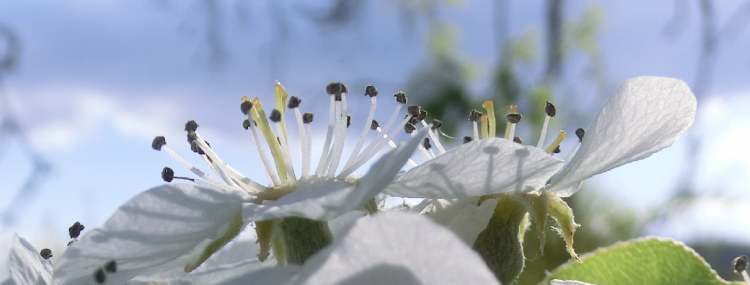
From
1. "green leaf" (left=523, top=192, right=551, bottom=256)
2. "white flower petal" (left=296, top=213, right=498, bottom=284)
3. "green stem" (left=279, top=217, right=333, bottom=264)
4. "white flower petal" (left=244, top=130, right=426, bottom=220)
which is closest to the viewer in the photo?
"white flower petal" (left=296, top=213, right=498, bottom=284)

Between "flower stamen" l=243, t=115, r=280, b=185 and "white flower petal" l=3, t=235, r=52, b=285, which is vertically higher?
"flower stamen" l=243, t=115, r=280, b=185

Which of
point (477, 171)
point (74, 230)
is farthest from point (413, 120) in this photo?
point (74, 230)

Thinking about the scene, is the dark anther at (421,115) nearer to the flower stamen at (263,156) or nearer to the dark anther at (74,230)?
the flower stamen at (263,156)

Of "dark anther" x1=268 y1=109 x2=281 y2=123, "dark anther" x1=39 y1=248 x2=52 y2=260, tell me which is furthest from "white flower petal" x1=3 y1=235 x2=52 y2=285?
"dark anther" x1=268 y1=109 x2=281 y2=123

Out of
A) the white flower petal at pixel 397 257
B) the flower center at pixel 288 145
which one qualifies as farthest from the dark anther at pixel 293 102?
the white flower petal at pixel 397 257

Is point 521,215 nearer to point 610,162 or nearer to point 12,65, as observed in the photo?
point 610,162

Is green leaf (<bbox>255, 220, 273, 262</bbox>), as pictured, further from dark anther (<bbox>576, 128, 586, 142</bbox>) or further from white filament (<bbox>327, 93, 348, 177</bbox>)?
dark anther (<bbox>576, 128, 586, 142</bbox>)

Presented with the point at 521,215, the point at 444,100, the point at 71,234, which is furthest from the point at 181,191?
the point at 444,100
